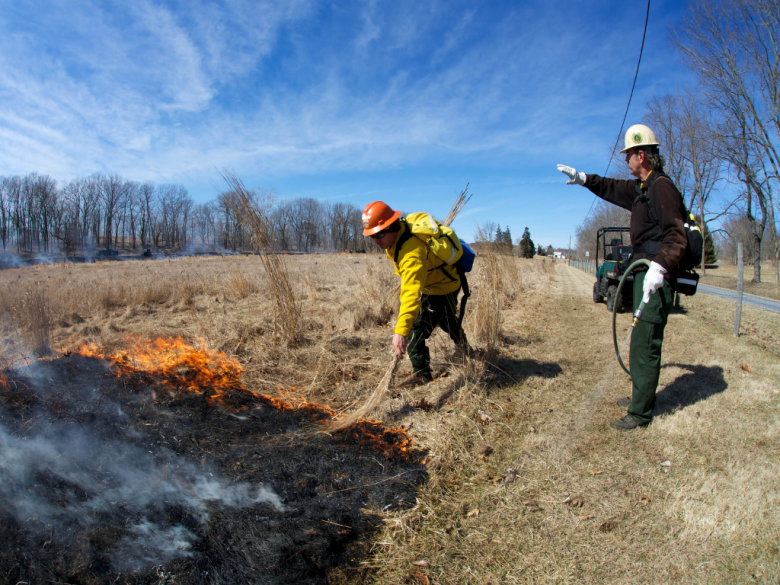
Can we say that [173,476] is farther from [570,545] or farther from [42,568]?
[570,545]

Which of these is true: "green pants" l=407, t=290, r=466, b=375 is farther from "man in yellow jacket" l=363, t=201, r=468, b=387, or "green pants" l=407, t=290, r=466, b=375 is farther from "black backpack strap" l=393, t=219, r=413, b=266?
"black backpack strap" l=393, t=219, r=413, b=266

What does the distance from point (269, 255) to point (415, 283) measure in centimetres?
260

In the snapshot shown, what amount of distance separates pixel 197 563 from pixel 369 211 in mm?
2458

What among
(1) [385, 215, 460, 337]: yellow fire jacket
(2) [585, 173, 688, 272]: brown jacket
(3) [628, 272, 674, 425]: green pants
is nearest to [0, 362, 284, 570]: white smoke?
(1) [385, 215, 460, 337]: yellow fire jacket

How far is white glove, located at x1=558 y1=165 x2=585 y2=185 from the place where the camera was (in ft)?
11.8

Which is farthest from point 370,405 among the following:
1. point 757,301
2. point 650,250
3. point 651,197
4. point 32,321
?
point 757,301

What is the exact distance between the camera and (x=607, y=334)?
6277mm

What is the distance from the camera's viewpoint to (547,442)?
3.00 meters

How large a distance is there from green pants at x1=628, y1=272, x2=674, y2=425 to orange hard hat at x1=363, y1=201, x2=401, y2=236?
207 centimetres

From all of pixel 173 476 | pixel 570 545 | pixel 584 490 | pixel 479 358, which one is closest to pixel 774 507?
pixel 584 490

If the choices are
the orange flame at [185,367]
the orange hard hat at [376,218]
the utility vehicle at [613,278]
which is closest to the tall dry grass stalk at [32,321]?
the orange flame at [185,367]

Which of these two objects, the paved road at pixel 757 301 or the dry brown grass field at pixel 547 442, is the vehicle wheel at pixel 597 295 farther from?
the paved road at pixel 757 301

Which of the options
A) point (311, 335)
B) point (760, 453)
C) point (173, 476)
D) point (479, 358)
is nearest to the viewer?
point (173, 476)

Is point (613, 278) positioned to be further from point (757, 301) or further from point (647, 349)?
point (757, 301)
